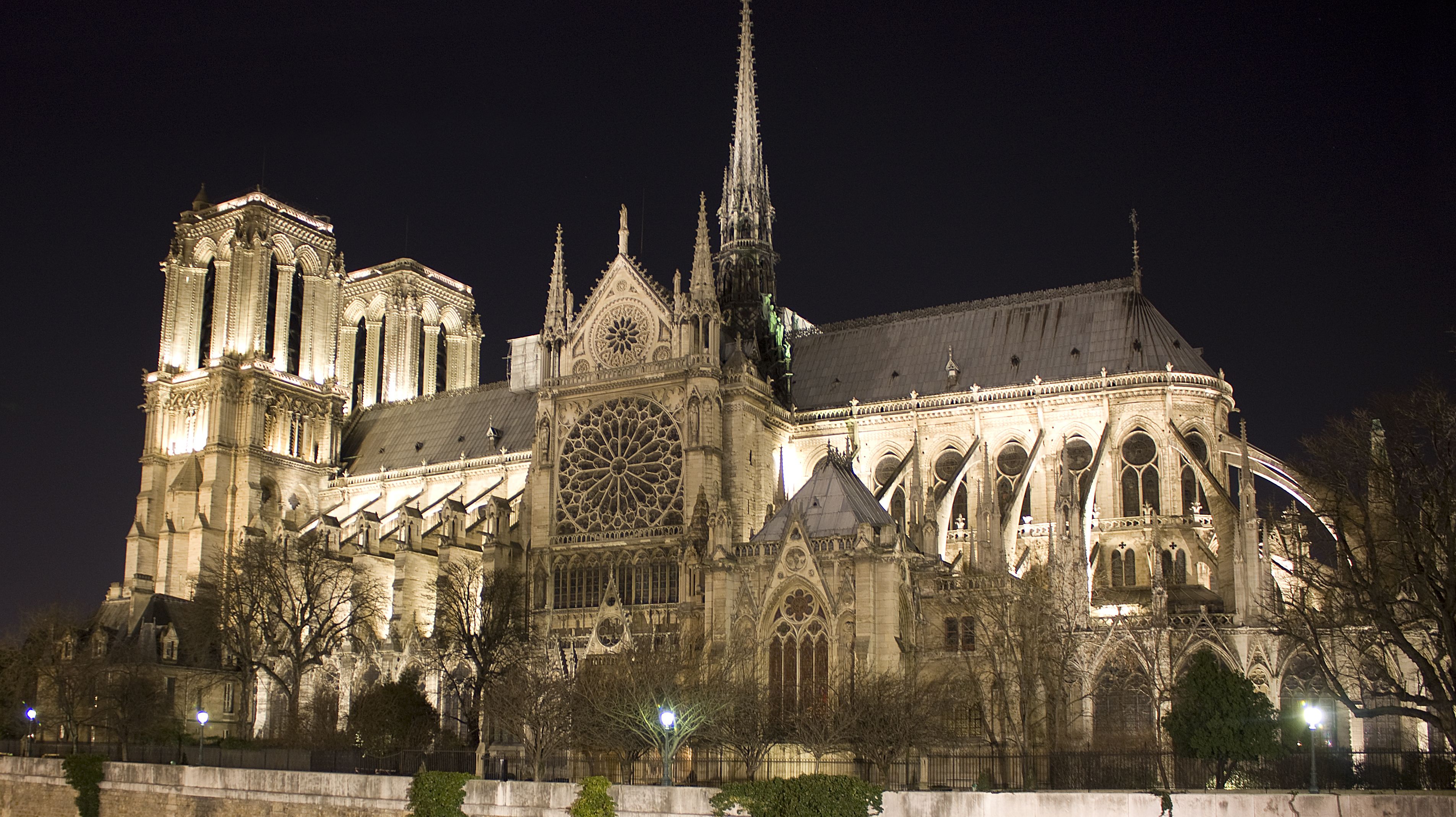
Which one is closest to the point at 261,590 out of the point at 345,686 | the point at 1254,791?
the point at 345,686

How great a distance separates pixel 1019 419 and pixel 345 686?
28.9 m

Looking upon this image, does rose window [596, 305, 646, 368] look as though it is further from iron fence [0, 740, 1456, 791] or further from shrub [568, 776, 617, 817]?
shrub [568, 776, 617, 817]

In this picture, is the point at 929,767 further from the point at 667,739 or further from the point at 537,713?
the point at 537,713

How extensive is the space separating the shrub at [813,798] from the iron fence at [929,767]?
92.7 inches

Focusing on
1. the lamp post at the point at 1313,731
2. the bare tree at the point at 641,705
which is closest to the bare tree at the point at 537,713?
the bare tree at the point at 641,705

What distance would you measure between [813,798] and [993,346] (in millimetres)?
34681

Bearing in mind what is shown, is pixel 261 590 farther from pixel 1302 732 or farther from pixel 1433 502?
pixel 1433 502

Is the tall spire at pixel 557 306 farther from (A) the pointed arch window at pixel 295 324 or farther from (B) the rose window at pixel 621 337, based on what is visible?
(A) the pointed arch window at pixel 295 324

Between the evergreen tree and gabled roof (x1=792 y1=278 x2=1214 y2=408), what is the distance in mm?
23023

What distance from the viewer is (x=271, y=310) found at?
77312mm

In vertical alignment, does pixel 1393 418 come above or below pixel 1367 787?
above

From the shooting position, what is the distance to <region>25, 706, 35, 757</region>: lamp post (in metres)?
50.9

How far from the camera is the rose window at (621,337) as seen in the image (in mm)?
Answer: 57969

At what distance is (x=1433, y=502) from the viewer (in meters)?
32.5
